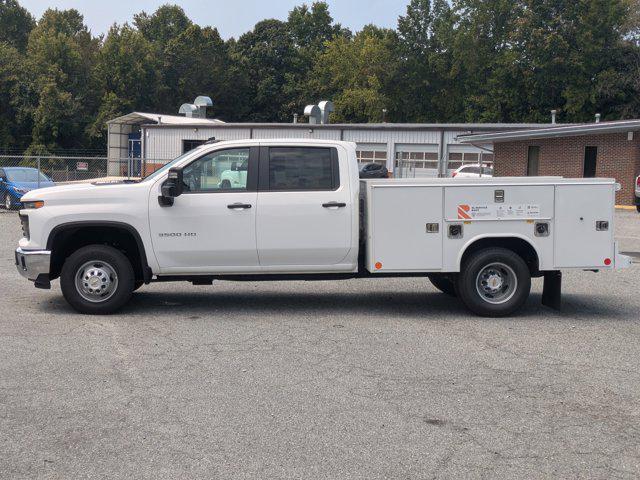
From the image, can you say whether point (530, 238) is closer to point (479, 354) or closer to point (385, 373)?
point (479, 354)

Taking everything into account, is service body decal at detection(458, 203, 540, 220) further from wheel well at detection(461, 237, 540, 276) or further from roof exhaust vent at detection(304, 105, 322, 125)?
roof exhaust vent at detection(304, 105, 322, 125)

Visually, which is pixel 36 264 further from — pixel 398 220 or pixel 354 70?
pixel 354 70

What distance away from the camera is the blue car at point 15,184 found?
24.8 metres

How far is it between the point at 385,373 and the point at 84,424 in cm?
260

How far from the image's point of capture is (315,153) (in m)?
9.23

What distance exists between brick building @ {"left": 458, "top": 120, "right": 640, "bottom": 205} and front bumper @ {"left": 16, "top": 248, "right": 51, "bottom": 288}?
26.4m

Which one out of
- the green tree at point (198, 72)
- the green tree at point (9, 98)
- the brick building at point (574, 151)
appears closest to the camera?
the brick building at point (574, 151)

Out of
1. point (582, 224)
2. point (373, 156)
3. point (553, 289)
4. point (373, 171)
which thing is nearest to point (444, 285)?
point (553, 289)

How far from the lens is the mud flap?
9555mm

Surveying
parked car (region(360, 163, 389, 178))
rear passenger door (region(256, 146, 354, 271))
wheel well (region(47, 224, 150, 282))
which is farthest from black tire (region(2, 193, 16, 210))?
rear passenger door (region(256, 146, 354, 271))

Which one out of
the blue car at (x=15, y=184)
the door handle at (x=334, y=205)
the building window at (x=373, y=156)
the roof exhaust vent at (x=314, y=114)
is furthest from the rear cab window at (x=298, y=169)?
the roof exhaust vent at (x=314, y=114)

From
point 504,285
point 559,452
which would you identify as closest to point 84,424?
point 559,452

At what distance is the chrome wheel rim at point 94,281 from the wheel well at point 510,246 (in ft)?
13.5

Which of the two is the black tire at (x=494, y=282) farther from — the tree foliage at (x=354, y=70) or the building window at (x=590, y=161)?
the tree foliage at (x=354, y=70)
